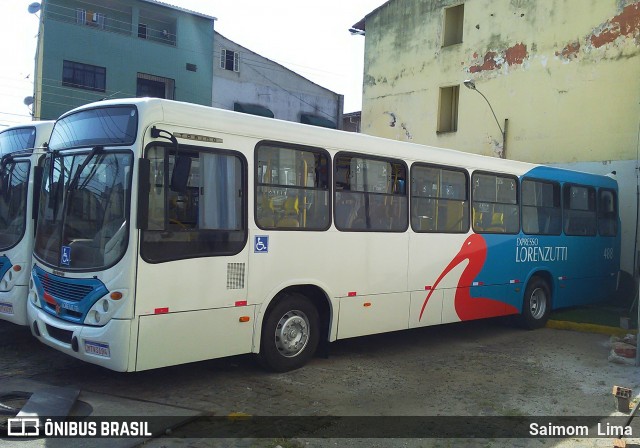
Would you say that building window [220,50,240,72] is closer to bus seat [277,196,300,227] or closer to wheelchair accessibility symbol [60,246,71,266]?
bus seat [277,196,300,227]

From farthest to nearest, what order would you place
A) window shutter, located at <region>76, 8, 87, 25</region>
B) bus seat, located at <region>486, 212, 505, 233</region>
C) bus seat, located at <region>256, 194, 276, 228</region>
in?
window shutter, located at <region>76, 8, 87, 25</region> < bus seat, located at <region>486, 212, 505, 233</region> < bus seat, located at <region>256, 194, 276, 228</region>

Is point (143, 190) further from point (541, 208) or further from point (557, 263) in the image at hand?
point (557, 263)

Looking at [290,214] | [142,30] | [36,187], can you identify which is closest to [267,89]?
[142,30]

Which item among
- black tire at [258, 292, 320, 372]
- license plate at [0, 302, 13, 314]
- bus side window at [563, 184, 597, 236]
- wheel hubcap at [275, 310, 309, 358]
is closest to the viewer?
black tire at [258, 292, 320, 372]

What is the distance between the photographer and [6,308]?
7.68 metres

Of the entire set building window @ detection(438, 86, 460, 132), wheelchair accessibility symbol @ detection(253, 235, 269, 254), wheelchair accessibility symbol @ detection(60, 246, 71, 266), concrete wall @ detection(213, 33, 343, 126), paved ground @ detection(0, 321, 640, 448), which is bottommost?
paved ground @ detection(0, 321, 640, 448)

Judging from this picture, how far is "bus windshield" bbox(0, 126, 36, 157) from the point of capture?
820 centimetres

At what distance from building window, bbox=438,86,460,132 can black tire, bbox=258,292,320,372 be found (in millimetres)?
14129

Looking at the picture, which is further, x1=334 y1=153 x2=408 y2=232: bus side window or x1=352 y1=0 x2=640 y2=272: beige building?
x1=352 y1=0 x2=640 y2=272: beige building

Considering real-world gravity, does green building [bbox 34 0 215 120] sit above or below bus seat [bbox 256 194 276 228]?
above

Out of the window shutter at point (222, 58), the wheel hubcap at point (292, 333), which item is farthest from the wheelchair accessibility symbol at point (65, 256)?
the window shutter at point (222, 58)

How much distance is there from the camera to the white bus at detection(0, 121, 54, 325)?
7629mm

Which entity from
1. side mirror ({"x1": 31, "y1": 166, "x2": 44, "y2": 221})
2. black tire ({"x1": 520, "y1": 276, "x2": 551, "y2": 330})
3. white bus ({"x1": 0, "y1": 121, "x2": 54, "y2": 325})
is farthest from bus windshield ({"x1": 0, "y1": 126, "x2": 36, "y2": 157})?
black tire ({"x1": 520, "y1": 276, "x2": 551, "y2": 330})

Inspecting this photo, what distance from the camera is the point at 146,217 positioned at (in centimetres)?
568
